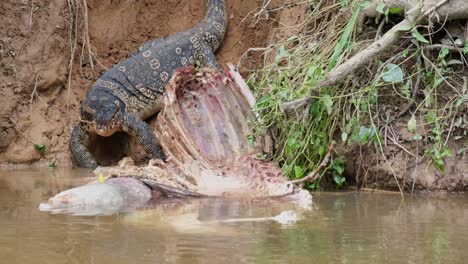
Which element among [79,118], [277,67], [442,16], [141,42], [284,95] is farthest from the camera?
[141,42]

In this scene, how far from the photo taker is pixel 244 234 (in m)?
3.49

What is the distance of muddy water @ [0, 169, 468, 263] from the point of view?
119 inches

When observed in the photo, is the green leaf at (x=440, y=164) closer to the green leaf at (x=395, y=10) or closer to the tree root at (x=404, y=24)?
the tree root at (x=404, y=24)

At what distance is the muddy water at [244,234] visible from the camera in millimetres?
3020

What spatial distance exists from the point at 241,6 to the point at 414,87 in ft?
12.1

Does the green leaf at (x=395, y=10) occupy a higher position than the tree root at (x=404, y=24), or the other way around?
the green leaf at (x=395, y=10)

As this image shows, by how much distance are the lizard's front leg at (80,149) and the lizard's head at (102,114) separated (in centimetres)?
14

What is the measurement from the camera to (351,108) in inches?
212

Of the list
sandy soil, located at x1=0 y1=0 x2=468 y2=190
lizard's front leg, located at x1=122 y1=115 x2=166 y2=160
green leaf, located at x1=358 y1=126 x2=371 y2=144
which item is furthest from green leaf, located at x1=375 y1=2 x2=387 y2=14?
lizard's front leg, located at x1=122 y1=115 x2=166 y2=160

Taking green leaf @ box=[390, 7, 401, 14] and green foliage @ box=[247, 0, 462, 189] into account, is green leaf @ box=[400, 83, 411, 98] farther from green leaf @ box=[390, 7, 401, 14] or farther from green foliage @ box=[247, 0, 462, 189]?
green leaf @ box=[390, 7, 401, 14]

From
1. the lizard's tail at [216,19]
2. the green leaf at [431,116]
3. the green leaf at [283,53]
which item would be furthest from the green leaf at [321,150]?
the lizard's tail at [216,19]

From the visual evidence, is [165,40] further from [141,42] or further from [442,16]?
[442,16]

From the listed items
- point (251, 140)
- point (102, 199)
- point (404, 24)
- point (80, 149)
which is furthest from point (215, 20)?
point (102, 199)

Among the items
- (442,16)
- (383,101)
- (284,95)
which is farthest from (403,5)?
(284,95)
